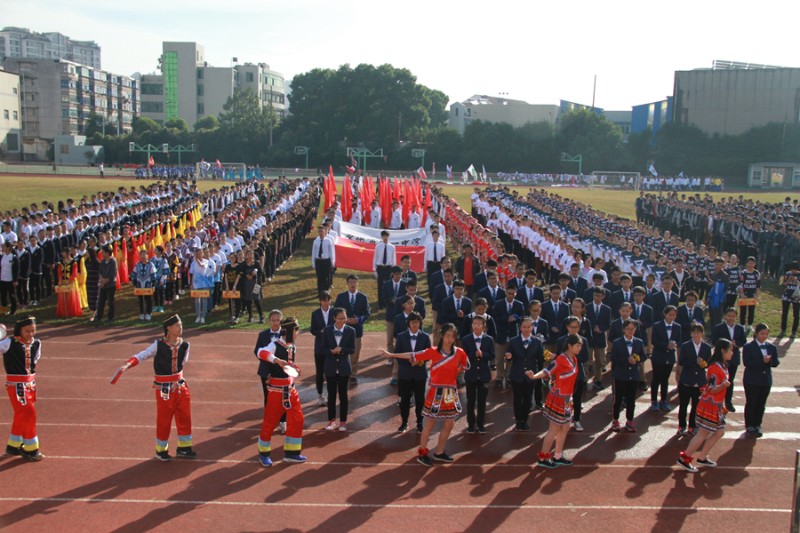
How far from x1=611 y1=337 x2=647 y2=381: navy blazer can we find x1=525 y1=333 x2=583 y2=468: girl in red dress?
4.76 feet

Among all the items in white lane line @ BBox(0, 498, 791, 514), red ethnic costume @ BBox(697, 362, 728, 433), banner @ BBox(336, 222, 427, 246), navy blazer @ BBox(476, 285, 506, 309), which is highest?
banner @ BBox(336, 222, 427, 246)

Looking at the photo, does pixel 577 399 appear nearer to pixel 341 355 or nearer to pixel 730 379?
pixel 730 379

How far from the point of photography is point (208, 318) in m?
16.4

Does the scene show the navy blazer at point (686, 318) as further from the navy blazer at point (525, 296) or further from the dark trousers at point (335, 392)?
the dark trousers at point (335, 392)

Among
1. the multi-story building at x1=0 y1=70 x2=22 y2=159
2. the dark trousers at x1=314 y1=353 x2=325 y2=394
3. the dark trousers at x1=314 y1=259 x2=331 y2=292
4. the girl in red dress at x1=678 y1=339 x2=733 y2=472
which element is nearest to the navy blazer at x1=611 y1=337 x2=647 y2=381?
the girl in red dress at x1=678 y1=339 x2=733 y2=472

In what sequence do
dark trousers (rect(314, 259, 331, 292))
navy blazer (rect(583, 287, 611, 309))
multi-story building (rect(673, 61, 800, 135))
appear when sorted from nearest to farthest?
1. navy blazer (rect(583, 287, 611, 309))
2. dark trousers (rect(314, 259, 331, 292))
3. multi-story building (rect(673, 61, 800, 135))

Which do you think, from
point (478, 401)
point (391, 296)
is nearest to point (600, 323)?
point (478, 401)

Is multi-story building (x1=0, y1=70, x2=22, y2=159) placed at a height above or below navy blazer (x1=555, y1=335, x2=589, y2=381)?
above

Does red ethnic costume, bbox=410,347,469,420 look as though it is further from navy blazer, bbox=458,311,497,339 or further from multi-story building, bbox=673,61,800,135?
multi-story building, bbox=673,61,800,135

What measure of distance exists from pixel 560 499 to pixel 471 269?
8207 millimetres

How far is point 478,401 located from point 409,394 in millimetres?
943

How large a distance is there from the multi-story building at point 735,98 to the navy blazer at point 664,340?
7099 centimetres

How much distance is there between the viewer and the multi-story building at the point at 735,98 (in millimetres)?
72562

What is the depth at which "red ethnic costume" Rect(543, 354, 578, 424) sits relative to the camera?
865 cm
